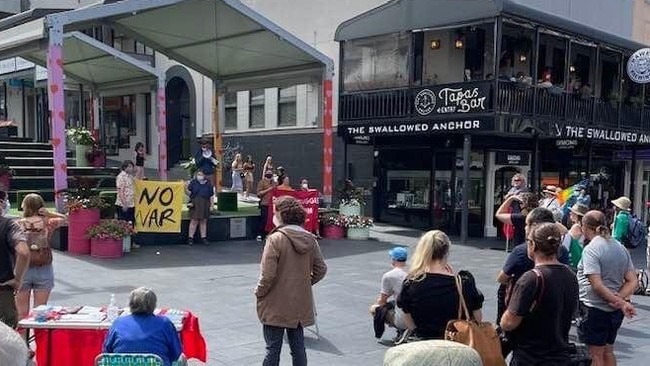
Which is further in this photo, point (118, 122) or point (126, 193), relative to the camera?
point (118, 122)

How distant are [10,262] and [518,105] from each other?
1359cm

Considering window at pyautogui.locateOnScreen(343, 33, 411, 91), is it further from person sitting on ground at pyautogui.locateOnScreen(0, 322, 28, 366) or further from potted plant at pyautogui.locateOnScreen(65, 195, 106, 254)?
person sitting on ground at pyautogui.locateOnScreen(0, 322, 28, 366)

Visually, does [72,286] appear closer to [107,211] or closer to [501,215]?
[107,211]

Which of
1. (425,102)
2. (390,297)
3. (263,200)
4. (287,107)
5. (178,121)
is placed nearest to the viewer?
(390,297)

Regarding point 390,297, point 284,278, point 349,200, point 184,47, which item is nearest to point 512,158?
point 349,200

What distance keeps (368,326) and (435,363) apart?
5579mm

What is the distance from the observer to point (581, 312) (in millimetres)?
5258

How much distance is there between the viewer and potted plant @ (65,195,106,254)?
11195 millimetres

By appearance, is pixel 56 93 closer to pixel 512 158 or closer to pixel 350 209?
pixel 350 209

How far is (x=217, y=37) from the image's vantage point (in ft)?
49.4

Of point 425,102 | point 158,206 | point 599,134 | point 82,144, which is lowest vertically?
point 158,206

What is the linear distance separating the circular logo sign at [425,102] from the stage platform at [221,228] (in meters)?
5.20

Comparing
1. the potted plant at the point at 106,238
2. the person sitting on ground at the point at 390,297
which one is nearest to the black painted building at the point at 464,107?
the potted plant at the point at 106,238

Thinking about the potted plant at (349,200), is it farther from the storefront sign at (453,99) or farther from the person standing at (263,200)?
the storefront sign at (453,99)
